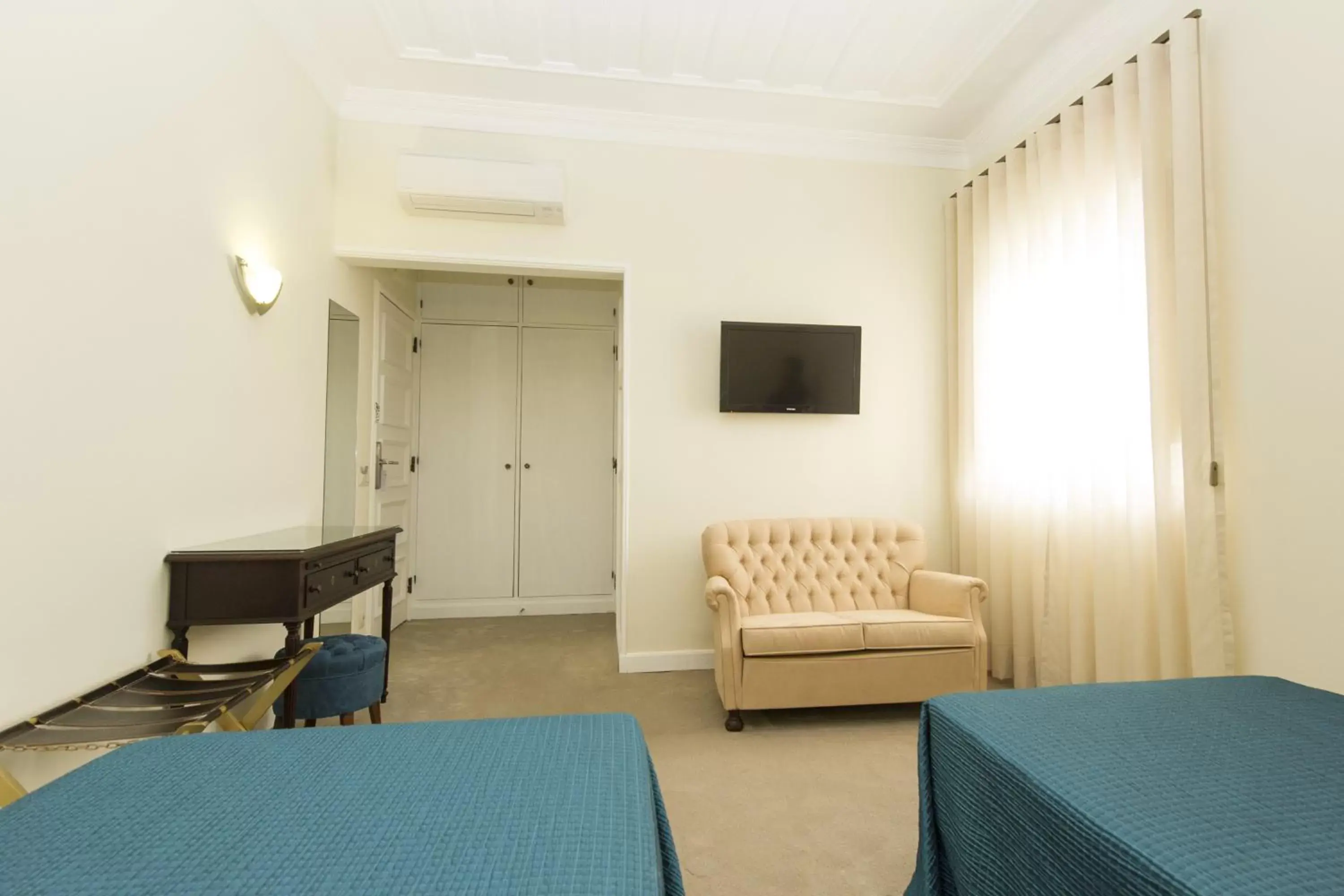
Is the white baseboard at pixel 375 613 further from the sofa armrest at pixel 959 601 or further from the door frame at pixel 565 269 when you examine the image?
the sofa armrest at pixel 959 601

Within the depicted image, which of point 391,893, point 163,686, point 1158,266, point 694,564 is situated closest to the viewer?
point 391,893

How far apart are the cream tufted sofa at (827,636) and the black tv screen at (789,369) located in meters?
0.77

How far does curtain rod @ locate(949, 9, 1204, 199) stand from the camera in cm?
220

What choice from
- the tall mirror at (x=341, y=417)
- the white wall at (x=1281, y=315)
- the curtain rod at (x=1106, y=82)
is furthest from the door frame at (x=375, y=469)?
the white wall at (x=1281, y=315)

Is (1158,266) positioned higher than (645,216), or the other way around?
(645,216)

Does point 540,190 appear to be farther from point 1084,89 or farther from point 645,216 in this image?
point 1084,89

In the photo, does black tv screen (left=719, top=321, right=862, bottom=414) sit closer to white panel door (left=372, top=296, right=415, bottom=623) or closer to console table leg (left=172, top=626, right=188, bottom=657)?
white panel door (left=372, top=296, right=415, bottom=623)

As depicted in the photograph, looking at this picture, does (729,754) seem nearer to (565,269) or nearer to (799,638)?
(799,638)

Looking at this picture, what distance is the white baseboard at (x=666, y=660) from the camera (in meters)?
3.47

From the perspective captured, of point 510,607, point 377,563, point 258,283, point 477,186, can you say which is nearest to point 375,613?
point 510,607

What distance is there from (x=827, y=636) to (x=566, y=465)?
273 centimetres

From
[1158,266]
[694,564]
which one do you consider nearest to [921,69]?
[1158,266]

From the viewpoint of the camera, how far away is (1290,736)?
111 centimetres

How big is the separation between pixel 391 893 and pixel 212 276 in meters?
2.22
